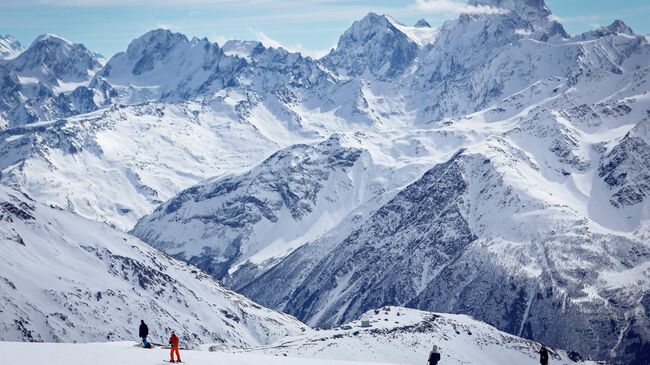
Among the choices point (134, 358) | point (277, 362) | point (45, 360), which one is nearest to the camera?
point (45, 360)

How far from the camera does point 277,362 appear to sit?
84438 mm

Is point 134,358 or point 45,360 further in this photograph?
point 134,358

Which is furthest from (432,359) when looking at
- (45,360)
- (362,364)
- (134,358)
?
(45,360)

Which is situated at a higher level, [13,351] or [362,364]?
[13,351]

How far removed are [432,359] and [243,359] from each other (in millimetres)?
19139

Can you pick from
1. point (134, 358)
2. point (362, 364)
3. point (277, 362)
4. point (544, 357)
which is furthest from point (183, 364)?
point (544, 357)

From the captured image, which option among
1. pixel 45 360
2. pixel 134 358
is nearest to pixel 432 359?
pixel 134 358

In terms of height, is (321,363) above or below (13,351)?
below

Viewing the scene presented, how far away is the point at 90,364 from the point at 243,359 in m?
17.1

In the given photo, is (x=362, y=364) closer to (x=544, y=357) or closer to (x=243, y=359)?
(x=243, y=359)

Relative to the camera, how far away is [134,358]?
3056 inches

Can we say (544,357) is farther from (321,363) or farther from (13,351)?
(13,351)

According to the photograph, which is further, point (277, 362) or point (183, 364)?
point (277, 362)

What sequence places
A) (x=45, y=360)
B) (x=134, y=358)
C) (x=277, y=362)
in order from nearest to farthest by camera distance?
(x=45, y=360) < (x=134, y=358) < (x=277, y=362)
